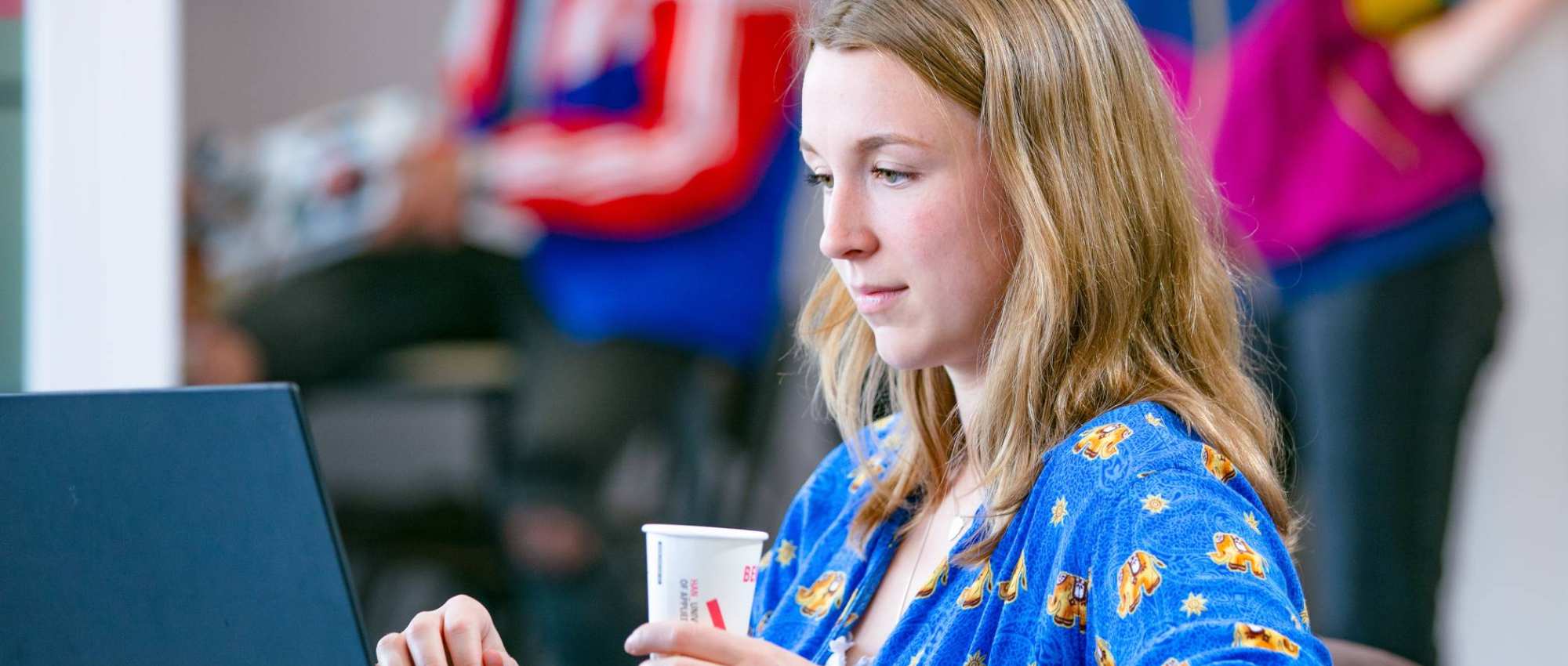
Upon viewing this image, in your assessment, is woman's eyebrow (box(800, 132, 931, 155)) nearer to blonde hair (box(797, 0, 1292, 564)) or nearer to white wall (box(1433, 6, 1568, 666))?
blonde hair (box(797, 0, 1292, 564))

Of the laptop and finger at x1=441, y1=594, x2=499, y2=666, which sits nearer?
the laptop

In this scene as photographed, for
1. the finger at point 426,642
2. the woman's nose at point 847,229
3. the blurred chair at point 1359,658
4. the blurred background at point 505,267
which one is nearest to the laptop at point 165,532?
the finger at point 426,642

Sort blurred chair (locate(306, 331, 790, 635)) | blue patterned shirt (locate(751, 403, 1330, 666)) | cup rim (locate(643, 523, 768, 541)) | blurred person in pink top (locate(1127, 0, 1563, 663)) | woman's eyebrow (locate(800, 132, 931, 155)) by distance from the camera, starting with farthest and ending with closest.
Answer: blurred chair (locate(306, 331, 790, 635)) < blurred person in pink top (locate(1127, 0, 1563, 663)) < woman's eyebrow (locate(800, 132, 931, 155)) < cup rim (locate(643, 523, 768, 541)) < blue patterned shirt (locate(751, 403, 1330, 666))

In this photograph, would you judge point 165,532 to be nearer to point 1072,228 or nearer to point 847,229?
point 847,229

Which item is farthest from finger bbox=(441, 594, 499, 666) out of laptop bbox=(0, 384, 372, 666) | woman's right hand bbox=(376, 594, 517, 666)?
laptop bbox=(0, 384, 372, 666)

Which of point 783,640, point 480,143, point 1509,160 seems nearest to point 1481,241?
point 1509,160

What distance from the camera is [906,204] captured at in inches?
36.7

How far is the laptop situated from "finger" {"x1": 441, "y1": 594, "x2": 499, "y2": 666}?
14 cm

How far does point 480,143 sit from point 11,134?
0.96m

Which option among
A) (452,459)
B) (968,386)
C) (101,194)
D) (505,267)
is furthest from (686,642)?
(452,459)

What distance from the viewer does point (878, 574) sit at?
41.9 inches

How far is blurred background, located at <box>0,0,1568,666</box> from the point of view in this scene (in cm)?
216

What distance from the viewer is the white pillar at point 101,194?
2264mm

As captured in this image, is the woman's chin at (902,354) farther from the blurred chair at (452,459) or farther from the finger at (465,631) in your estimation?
the blurred chair at (452,459)
